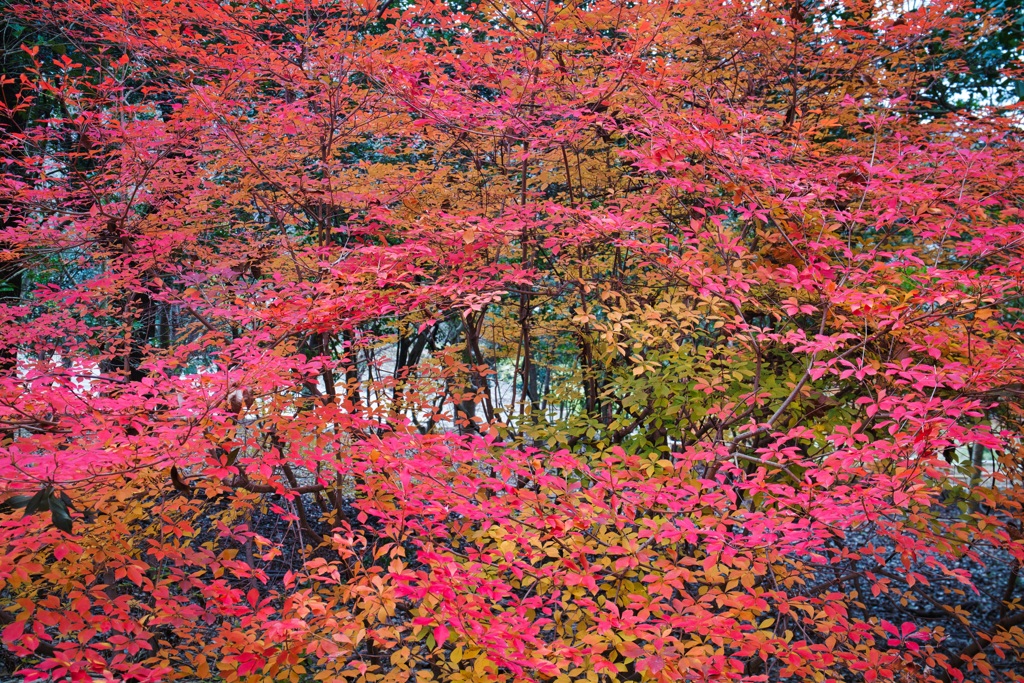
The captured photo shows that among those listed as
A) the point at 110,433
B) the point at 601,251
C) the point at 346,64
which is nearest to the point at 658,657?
the point at 110,433

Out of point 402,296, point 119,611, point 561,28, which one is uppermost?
point 561,28

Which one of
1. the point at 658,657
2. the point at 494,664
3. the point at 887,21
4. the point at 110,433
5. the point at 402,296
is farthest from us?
the point at 887,21

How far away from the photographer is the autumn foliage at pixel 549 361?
9.23ft

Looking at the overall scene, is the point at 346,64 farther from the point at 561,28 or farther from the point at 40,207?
the point at 40,207

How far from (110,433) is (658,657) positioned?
2.72m

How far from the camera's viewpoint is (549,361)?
24.5 feet

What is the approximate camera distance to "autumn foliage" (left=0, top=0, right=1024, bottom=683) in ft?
9.23

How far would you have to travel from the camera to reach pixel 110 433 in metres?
2.94

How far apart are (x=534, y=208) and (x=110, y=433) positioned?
285 centimetres

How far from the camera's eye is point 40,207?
4.89m

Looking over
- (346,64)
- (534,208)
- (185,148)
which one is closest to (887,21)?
(534,208)

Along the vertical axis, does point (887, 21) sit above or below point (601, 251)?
above

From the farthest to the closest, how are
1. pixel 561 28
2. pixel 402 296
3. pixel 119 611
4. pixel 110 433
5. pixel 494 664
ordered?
pixel 561 28
pixel 402 296
pixel 119 611
pixel 110 433
pixel 494 664

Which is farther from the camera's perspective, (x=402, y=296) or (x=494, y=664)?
(x=402, y=296)
